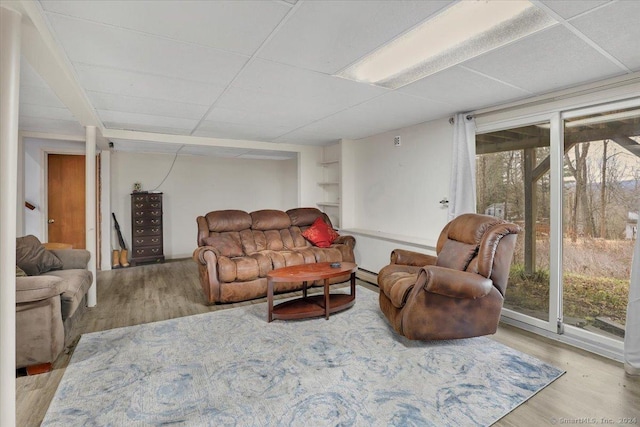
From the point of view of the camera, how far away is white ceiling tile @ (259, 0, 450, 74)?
61.0 inches

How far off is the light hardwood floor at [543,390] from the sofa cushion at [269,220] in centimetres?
119

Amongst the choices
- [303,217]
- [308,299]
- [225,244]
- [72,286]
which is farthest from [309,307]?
[72,286]

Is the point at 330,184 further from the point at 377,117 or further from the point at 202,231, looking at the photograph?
A: the point at 202,231

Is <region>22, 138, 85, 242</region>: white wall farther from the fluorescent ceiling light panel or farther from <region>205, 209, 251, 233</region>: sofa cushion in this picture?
the fluorescent ceiling light panel

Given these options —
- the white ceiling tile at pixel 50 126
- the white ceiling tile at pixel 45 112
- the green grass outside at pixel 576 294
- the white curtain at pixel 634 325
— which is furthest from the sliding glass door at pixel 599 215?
the white ceiling tile at pixel 50 126

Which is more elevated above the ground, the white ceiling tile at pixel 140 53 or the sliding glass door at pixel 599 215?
the white ceiling tile at pixel 140 53

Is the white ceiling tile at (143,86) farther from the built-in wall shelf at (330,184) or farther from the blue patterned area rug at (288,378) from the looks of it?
the built-in wall shelf at (330,184)

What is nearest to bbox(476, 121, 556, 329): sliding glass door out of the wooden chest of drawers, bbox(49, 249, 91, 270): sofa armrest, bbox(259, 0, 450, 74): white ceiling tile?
bbox(259, 0, 450, 74): white ceiling tile

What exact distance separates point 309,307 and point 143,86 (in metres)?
2.50

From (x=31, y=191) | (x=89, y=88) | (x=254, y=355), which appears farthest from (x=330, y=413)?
(x=31, y=191)

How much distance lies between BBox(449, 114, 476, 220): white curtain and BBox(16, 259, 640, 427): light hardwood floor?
1.27m

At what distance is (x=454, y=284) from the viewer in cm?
239

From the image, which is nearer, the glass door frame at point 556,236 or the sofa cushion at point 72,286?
the sofa cushion at point 72,286

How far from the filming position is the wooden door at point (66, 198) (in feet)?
17.3
